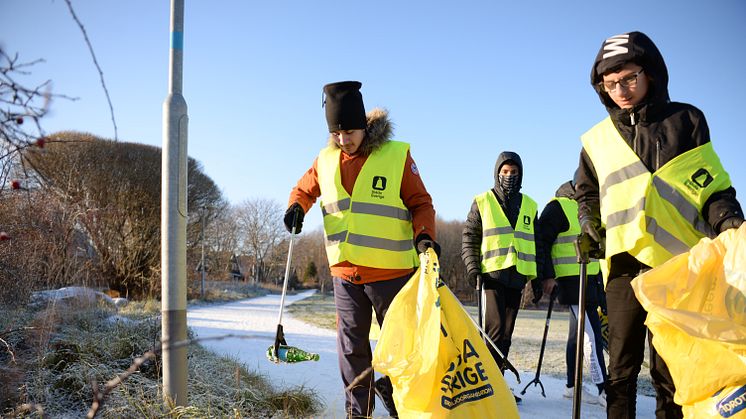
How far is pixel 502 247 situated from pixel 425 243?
180cm

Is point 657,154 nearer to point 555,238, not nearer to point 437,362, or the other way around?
point 437,362

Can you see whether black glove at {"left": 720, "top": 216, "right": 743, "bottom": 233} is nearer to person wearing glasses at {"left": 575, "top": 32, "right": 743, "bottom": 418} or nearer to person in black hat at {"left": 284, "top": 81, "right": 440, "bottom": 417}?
person wearing glasses at {"left": 575, "top": 32, "right": 743, "bottom": 418}

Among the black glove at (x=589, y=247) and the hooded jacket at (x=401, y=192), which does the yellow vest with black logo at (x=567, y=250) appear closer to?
the hooded jacket at (x=401, y=192)

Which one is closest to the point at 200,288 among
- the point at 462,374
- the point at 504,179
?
the point at 504,179

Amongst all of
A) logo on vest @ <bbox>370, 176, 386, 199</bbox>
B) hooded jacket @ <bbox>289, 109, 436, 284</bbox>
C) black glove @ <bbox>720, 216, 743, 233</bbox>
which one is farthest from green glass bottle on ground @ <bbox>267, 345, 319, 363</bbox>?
black glove @ <bbox>720, 216, 743, 233</bbox>

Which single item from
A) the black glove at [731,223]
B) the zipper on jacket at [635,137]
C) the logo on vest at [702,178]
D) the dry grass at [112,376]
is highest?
the zipper on jacket at [635,137]

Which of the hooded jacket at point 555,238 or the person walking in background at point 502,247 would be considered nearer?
the person walking in background at point 502,247

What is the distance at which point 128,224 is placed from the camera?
60.0ft

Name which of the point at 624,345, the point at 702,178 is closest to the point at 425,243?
the point at 624,345

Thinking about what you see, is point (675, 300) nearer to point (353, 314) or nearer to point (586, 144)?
point (586, 144)

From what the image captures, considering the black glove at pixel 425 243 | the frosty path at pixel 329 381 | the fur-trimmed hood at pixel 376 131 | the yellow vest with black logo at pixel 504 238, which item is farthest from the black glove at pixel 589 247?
the yellow vest with black logo at pixel 504 238

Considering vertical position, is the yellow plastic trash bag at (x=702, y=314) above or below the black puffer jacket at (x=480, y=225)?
below

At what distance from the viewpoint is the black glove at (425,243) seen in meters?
3.24

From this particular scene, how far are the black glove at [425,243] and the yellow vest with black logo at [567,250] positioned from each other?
7.88 feet
